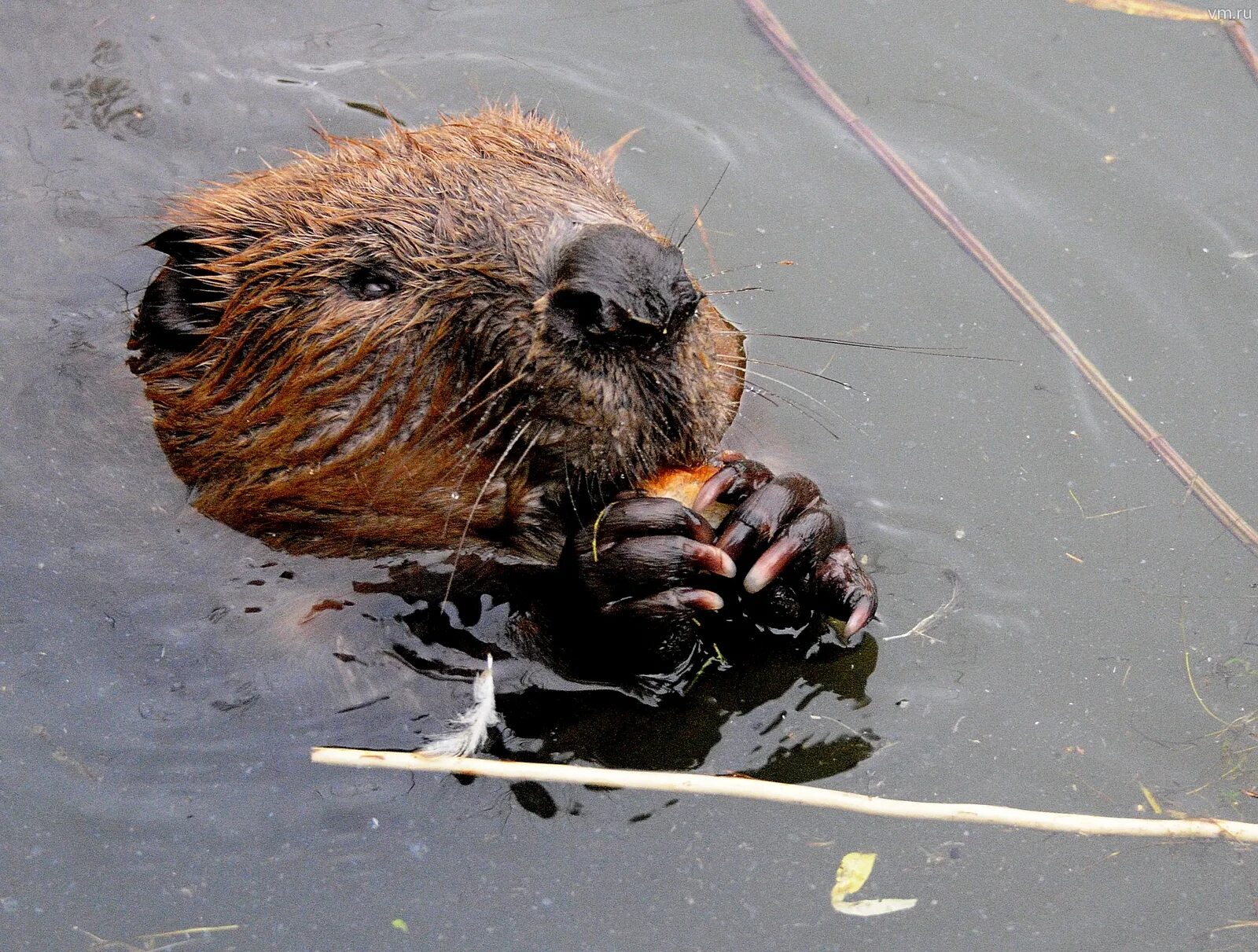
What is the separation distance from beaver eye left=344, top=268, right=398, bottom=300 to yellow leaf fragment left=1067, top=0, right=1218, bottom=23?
2.81 metres

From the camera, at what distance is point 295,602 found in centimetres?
263

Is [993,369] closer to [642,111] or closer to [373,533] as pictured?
[642,111]

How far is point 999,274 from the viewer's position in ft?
11.8

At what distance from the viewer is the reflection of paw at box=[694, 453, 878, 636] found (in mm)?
2453

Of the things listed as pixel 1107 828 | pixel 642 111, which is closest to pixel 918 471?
pixel 1107 828

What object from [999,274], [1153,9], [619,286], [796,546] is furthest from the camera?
[1153,9]

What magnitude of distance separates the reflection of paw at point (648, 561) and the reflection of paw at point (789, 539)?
0.28 feet

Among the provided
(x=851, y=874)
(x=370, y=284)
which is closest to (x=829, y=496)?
(x=851, y=874)

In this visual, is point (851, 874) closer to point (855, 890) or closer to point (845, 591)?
point (855, 890)

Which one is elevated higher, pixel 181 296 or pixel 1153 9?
pixel 1153 9

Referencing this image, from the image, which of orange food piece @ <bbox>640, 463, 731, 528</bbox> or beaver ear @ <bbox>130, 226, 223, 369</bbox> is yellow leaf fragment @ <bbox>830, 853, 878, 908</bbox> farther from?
beaver ear @ <bbox>130, 226, 223, 369</bbox>

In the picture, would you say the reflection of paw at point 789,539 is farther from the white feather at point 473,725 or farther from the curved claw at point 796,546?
the white feather at point 473,725

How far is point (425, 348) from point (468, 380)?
99mm

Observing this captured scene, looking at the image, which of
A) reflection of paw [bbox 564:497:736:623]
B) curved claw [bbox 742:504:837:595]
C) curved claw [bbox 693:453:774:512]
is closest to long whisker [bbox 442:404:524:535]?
reflection of paw [bbox 564:497:736:623]
